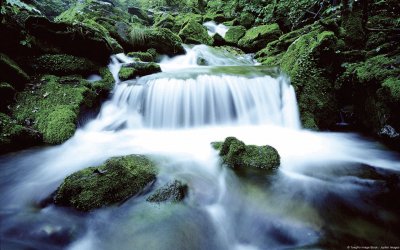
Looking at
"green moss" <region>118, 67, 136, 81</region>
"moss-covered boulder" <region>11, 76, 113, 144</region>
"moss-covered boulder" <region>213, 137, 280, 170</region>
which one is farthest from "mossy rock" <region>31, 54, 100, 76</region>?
"moss-covered boulder" <region>213, 137, 280, 170</region>

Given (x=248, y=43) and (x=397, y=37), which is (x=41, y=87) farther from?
(x=248, y=43)

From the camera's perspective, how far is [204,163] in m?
4.68

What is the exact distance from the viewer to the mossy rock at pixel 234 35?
15516 mm

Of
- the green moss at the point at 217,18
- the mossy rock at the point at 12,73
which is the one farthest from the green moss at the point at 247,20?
the mossy rock at the point at 12,73

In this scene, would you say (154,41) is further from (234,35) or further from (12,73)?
(12,73)

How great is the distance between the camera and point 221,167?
14.3 ft

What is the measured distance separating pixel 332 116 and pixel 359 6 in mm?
3552

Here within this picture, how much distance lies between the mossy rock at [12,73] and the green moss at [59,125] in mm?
1343

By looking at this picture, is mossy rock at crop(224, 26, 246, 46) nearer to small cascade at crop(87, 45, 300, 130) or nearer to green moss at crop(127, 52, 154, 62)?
green moss at crop(127, 52, 154, 62)

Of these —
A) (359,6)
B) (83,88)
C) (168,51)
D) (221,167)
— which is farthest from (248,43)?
(221,167)

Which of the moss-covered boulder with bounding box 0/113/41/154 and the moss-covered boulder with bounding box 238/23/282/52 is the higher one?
the moss-covered boulder with bounding box 238/23/282/52

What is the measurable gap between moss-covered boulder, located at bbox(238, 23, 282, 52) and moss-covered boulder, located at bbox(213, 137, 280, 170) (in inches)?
434

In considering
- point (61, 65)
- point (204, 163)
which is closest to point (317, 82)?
point (204, 163)

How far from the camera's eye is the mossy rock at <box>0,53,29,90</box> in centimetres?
587
